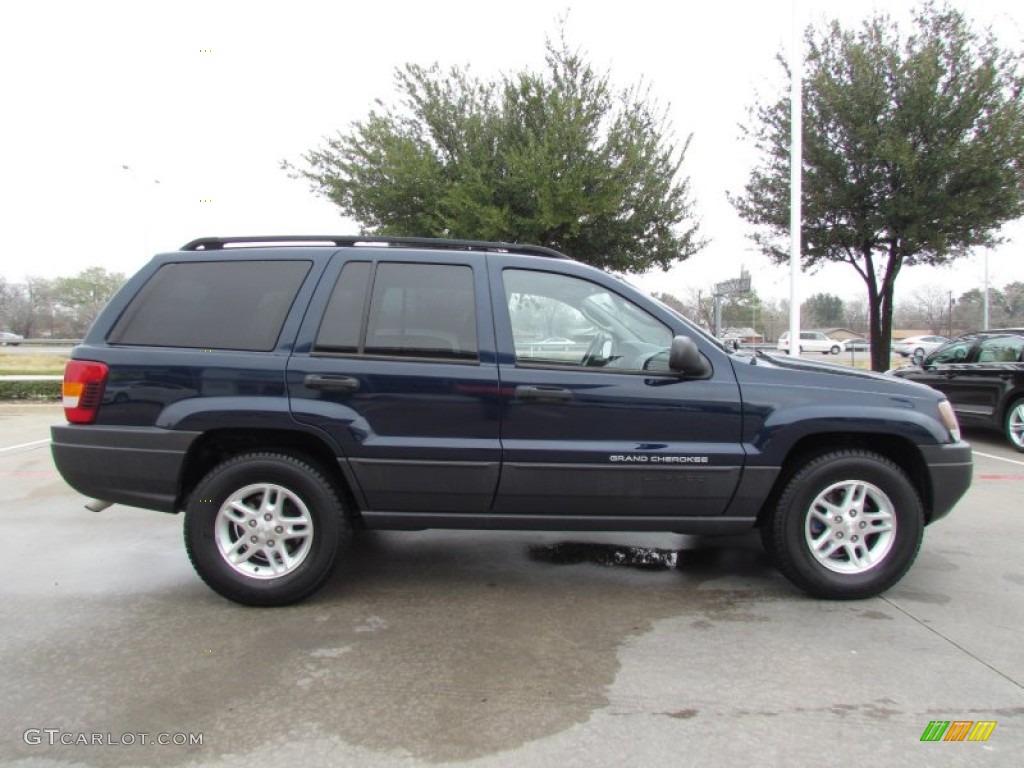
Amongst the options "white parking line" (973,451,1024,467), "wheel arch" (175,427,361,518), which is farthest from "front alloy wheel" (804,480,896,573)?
"white parking line" (973,451,1024,467)

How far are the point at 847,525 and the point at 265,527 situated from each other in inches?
124

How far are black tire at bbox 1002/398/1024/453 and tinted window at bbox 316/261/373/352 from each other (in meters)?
8.74

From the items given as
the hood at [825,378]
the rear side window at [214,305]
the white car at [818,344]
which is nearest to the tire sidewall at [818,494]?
the hood at [825,378]

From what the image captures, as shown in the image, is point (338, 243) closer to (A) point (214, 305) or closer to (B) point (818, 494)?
(A) point (214, 305)

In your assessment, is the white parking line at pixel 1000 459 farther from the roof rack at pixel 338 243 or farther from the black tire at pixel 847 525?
the roof rack at pixel 338 243

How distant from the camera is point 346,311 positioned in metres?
3.66

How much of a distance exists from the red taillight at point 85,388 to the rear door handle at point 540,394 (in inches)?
87.2

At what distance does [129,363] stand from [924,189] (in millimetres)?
13318

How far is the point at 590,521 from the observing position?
143 inches

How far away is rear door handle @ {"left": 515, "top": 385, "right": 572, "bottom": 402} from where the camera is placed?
3527 millimetres

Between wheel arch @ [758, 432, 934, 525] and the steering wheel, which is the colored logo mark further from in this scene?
the steering wheel

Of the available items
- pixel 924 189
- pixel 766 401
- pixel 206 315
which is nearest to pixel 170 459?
pixel 206 315

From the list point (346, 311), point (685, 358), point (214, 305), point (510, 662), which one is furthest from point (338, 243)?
point (510, 662)

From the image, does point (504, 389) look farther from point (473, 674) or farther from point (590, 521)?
point (473, 674)
